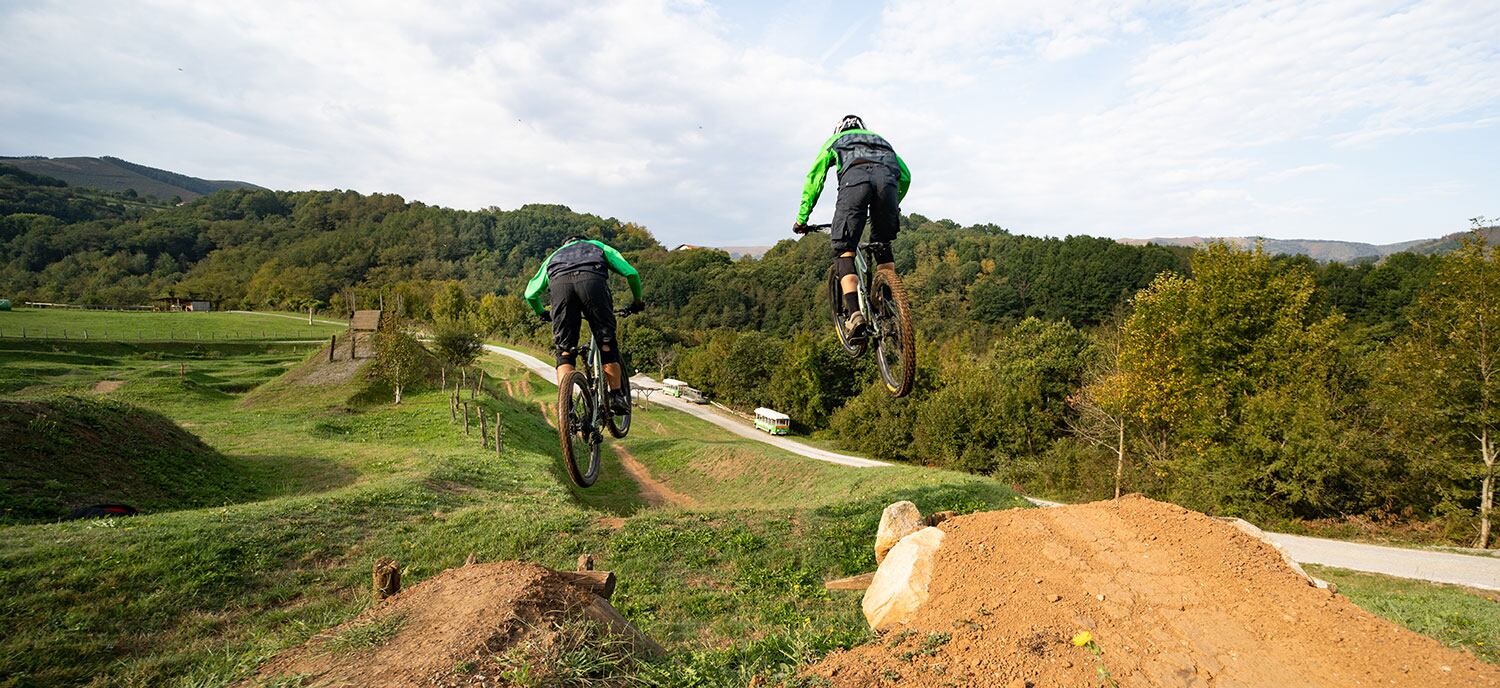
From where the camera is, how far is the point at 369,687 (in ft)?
15.1

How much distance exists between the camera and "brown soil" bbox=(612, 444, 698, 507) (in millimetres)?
28297

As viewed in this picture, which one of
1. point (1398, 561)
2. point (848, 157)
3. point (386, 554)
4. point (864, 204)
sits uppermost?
point (848, 157)

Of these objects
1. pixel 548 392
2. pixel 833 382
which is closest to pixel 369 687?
pixel 833 382

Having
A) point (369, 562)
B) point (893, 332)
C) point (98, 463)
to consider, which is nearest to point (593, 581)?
point (893, 332)

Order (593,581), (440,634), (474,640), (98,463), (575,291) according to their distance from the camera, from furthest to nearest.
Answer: (98,463) → (593,581) → (575,291) → (440,634) → (474,640)

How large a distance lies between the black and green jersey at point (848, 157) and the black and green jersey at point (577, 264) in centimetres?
231

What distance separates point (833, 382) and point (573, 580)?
46354 millimetres

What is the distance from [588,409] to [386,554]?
290 inches

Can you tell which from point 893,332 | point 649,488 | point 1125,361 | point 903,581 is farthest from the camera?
point 649,488

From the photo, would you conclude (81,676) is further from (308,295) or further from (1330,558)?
(308,295)

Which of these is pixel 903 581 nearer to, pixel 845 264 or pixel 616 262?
pixel 845 264

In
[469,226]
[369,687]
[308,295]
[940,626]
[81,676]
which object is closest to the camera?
[369,687]

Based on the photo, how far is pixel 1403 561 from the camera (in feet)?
60.4

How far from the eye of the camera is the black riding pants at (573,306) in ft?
22.9
